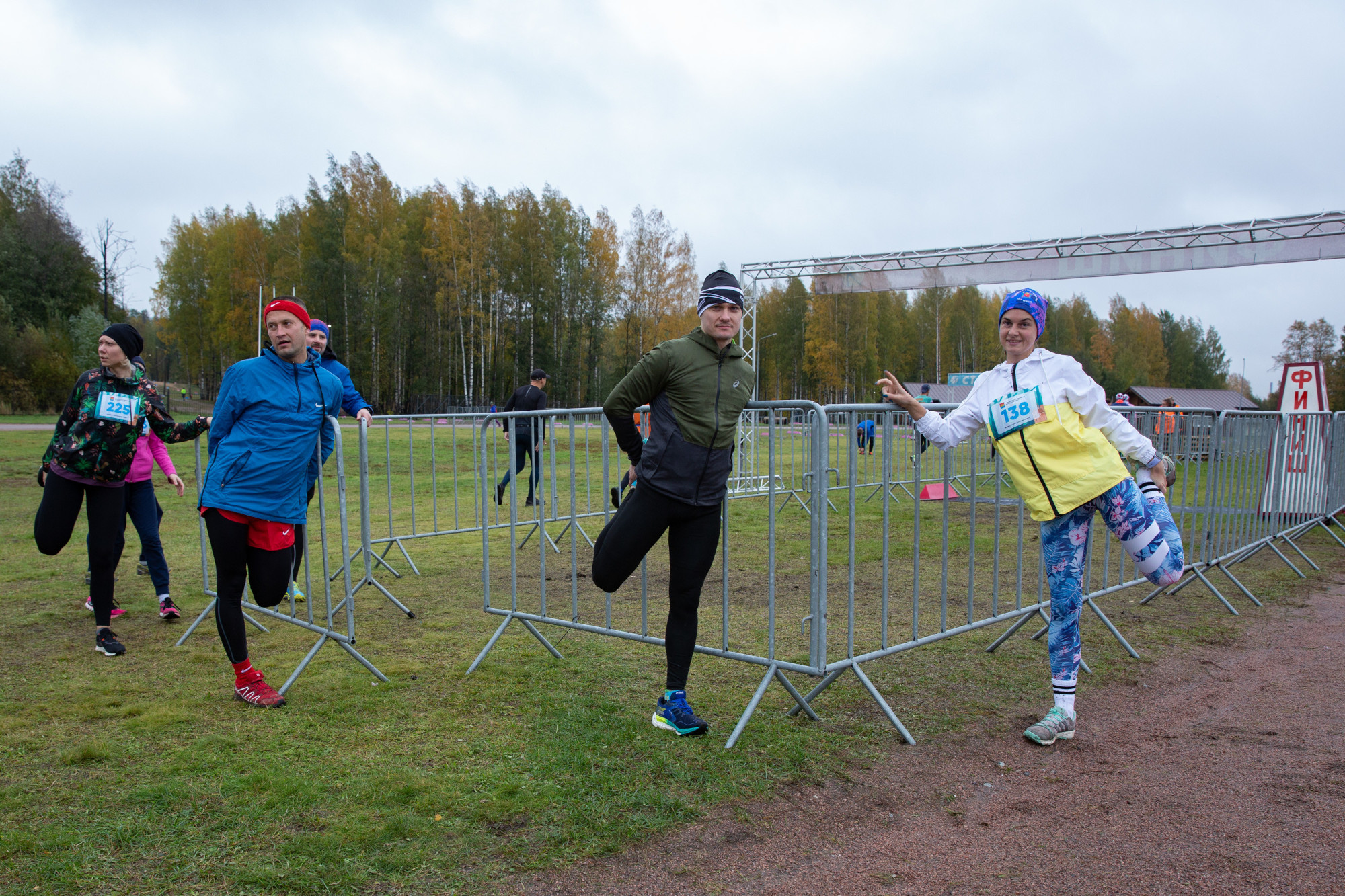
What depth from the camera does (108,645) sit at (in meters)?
4.74

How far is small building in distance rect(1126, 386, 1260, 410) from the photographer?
156 feet

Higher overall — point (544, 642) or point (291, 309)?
point (291, 309)

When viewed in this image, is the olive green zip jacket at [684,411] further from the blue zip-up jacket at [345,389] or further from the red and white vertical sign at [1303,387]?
the red and white vertical sign at [1303,387]

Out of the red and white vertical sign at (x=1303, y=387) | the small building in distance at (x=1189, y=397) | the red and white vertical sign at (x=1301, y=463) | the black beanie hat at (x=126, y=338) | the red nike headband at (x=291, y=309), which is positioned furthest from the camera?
the small building in distance at (x=1189, y=397)

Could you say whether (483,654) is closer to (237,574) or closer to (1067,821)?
(237,574)

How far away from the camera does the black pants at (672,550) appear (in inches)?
137

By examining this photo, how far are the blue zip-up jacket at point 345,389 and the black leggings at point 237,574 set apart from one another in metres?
1.01

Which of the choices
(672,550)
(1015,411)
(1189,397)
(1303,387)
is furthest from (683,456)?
(1189,397)

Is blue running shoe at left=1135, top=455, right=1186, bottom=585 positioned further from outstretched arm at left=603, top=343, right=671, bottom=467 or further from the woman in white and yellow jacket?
outstretched arm at left=603, top=343, right=671, bottom=467

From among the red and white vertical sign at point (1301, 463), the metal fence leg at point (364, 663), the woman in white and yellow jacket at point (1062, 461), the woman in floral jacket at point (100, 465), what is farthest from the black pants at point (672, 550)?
the red and white vertical sign at point (1301, 463)

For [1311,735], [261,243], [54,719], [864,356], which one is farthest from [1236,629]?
[864,356]

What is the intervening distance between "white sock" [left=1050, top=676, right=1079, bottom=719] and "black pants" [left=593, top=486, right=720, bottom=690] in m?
1.74

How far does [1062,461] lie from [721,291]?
1696 mm

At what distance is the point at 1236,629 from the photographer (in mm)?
5645
